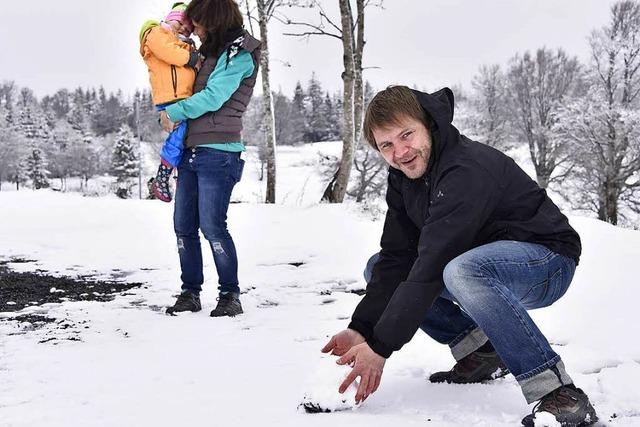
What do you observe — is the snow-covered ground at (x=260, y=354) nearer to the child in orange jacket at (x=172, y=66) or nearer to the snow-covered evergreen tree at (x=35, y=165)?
the child in orange jacket at (x=172, y=66)

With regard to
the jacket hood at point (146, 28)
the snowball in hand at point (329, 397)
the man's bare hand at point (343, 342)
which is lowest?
the snowball in hand at point (329, 397)

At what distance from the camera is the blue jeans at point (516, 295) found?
1.57m

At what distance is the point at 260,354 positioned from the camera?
8.35ft

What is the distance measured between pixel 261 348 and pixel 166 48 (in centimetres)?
182

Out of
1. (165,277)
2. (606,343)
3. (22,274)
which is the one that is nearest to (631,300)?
(606,343)

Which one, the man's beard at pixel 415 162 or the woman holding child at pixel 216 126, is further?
the woman holding child at pixel 216 126

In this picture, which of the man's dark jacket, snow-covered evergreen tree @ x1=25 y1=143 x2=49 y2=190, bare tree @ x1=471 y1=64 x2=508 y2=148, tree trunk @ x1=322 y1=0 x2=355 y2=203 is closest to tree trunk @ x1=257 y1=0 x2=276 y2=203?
tree trunk @ x1=322 y1=0 x2=355 y2=203

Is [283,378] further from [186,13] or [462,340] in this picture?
[186,13]

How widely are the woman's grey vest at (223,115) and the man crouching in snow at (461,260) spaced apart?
1553 millimetres

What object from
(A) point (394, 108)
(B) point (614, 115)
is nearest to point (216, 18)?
(A) point (394, 108)

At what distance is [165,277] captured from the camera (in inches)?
182

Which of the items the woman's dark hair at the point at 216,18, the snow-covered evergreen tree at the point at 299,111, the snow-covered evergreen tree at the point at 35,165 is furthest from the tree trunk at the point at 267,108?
the snow-covered evergreen tree at the point at 299,111

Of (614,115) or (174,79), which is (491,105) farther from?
(174,79)

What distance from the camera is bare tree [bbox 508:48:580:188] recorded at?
90.0 feet
